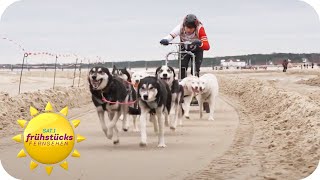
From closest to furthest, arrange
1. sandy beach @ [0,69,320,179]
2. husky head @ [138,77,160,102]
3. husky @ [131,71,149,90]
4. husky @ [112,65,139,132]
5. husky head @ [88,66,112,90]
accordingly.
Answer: sandy beach @ [0,69,320,179], husky head @ [88,66,112,90], husky head @ [138,77,160,102], husky @ [112,65,139,132], husky @ [131,71,149,90]

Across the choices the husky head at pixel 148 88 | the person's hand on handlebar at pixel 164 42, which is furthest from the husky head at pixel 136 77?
the person's hand on handlebar at pixel 164 42

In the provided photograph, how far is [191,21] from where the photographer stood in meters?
6.45

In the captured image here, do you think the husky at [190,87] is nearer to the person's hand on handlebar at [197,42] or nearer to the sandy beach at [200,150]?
the sandy beach at [200,150]

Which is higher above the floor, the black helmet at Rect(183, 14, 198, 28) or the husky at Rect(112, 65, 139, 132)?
the black helmet at Rect(183, 14, 198, 28)

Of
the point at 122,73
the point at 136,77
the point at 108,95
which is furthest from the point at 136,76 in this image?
the point at 108,95

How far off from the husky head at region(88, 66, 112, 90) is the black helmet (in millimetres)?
982

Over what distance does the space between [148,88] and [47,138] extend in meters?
2.34

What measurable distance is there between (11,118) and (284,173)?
4995mm

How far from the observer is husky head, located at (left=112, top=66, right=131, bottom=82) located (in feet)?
22.9

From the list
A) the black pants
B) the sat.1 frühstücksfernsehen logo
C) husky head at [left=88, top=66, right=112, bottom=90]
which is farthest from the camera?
the black pants

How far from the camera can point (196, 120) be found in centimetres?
1130

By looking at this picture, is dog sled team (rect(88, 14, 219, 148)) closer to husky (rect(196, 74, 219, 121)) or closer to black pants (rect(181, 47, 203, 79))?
black pants (rect(181, 47, 203, 79))

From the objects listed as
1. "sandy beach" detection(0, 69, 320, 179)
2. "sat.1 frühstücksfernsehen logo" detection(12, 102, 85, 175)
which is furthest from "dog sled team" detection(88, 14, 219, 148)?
"sat.1 frühstücksfernsehen logo" detection(12, 102, 85, 175)

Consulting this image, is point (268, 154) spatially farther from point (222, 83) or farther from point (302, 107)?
point (222, 83)
